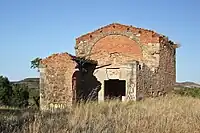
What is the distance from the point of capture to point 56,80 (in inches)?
790

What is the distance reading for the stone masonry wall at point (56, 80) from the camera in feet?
64.9

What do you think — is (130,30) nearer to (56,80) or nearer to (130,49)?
(130,49)

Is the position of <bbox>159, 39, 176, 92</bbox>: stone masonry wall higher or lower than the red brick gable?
lower

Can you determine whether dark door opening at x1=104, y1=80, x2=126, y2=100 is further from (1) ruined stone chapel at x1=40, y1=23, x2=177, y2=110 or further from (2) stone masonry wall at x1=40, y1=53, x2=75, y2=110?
(2) stone masonry wall at x1=40, y1=53, x2=75, y2=110

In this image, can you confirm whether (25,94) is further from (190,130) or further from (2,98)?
(190,130)

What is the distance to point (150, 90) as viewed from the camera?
22250mm

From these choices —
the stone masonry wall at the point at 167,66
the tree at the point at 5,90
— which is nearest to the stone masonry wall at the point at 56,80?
the stone masonry wall at the point at 167,66

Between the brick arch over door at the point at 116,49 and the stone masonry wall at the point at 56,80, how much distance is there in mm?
4225

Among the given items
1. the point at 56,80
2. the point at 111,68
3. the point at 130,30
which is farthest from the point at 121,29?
the point at 56,80

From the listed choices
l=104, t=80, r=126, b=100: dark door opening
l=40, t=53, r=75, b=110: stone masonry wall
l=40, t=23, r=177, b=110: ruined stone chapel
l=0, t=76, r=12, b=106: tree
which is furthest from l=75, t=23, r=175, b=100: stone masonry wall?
l=0, t=76, r=12, b=106: tree

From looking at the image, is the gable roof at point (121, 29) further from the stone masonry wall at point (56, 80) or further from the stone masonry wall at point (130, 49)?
the stone masonry wall at point (56, 80)

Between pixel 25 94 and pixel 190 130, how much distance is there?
92.2 ft

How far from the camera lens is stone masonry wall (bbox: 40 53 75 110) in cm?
1979

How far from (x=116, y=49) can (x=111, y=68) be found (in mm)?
3030
